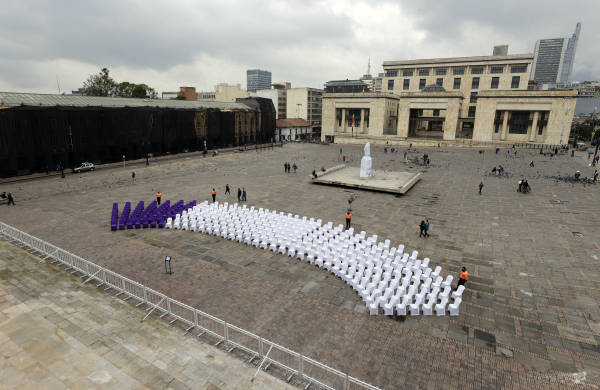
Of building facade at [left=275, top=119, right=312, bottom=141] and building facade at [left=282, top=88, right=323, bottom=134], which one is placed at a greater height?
building facade at [left=282, top=88, right=323, bottom=134]

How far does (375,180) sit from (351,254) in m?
22.0

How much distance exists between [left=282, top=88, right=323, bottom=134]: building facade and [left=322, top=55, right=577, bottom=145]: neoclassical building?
29112 millimetres

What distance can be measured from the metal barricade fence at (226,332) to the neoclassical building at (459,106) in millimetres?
71460

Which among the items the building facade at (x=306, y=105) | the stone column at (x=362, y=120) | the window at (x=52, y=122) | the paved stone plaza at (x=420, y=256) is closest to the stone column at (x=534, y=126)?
the stone column at (x=362, y=120)

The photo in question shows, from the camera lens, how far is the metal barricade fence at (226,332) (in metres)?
8.53

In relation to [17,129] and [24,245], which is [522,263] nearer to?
[24,245]

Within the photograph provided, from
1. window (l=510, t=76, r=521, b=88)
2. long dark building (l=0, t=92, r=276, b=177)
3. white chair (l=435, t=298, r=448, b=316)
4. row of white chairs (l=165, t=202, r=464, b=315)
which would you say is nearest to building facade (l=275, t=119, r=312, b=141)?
long dark building (l=0, t=92, r=276, b=177)

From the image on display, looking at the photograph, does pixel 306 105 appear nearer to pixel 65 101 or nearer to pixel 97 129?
pixel 97 129

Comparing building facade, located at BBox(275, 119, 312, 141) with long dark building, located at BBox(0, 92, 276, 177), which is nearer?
long dark building, located at BBox(0, 92, 276, 177)

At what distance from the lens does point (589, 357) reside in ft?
32.9

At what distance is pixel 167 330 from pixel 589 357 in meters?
13.5

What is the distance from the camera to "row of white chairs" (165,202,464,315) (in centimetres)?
1242

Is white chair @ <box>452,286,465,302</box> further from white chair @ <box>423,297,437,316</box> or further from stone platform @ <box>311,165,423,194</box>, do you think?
stone platform @ <box>311,165,423,194</box>

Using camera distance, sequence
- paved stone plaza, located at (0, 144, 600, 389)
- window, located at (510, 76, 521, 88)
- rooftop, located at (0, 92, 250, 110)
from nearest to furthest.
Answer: paved stone plaza, located at (0, 144, 600, 389)
rooftop, located at (0, 92, 250, 110)
window, located at (510, 76, 521, 88)
